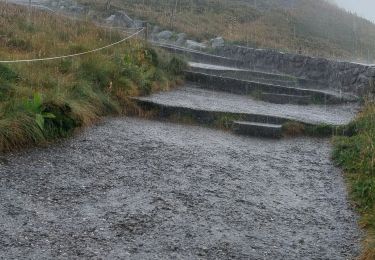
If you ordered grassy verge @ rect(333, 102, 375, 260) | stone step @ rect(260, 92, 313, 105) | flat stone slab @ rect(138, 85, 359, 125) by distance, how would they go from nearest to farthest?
grassy verge @ rect(333, 102, 375, 260) < flat stone slab @ rect(138, 85, 359, 125) < stone step @ rect(260, 92, 313, 105)

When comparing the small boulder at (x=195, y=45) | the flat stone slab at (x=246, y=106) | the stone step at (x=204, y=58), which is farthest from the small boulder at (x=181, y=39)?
the flat stone slab at (x=246, y=106)

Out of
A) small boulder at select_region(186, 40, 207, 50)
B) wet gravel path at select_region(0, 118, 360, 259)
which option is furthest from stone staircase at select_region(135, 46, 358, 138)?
small boulder at select_region(186, 40, 207, 50)

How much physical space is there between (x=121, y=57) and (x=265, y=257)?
23.2 ft

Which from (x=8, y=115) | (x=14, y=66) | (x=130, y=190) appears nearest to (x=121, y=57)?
(x=14, y=66)

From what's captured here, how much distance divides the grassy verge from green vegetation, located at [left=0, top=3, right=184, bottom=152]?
423cm

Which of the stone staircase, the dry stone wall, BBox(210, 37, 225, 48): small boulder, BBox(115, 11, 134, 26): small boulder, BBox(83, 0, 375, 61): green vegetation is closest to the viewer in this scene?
the stone staircase

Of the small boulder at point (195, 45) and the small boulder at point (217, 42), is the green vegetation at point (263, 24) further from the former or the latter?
the small boulder at point (195, 45)

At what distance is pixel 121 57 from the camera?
10961 millimetres

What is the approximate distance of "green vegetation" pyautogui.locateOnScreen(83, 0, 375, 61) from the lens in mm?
24359

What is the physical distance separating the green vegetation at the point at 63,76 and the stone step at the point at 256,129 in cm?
226

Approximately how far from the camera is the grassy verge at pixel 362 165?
5796mm

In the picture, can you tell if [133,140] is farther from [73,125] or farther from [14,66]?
[14,66]

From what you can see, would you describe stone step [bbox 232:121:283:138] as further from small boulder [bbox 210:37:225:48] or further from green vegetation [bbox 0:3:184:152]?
small boulder [bbox 210:37:225:48]

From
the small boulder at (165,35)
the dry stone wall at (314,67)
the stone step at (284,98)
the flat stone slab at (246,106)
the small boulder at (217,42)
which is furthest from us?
the small boulder at (165,35)
